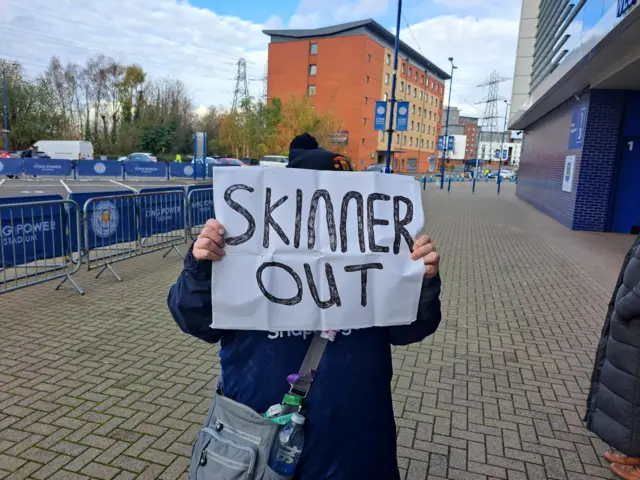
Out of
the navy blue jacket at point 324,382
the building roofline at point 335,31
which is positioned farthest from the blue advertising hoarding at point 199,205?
the building roofline at point 335,31

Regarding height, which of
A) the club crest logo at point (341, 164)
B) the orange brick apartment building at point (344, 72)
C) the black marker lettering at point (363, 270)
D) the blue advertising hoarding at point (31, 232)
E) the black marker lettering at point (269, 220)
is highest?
the orange brick apartment building at point (344, 72)

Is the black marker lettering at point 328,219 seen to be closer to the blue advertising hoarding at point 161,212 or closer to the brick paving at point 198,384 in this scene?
the brick paving at point 198,384

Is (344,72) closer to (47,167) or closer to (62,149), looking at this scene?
(62,149)

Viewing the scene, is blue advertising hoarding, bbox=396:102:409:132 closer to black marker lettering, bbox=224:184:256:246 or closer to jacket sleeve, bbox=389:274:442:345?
jacket sleeve, bbox=389:274:442:345

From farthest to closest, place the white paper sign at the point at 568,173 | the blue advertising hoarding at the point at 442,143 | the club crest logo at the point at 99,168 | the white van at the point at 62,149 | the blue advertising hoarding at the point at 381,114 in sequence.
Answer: the white van at the point at 62,149, the blue advertising hoarding at the point at 442,143, the club crest logo at the point at 99,168, the blue advertising hoarding at the point at 381,114, the white paper sign at the point at 568,173

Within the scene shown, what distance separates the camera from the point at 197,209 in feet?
33.0

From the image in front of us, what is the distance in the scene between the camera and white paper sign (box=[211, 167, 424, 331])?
159 centimetres

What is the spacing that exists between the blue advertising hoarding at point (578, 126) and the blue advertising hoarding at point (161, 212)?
11.2 meters

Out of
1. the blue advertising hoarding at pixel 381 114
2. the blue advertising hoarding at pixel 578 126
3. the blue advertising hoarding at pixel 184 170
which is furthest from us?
the blue advertising hoarding at pixel 184 170

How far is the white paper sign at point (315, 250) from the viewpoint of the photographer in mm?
1595

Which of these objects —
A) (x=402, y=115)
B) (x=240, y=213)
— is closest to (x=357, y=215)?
(x=240, y=213)

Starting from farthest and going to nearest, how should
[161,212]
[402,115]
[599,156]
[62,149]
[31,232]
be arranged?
[62,149] < [402,115] < [599,156] < [161,212] < [31,232]

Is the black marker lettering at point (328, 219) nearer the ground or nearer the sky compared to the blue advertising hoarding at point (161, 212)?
nearer the sky

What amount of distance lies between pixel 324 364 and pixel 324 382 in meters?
0.06
